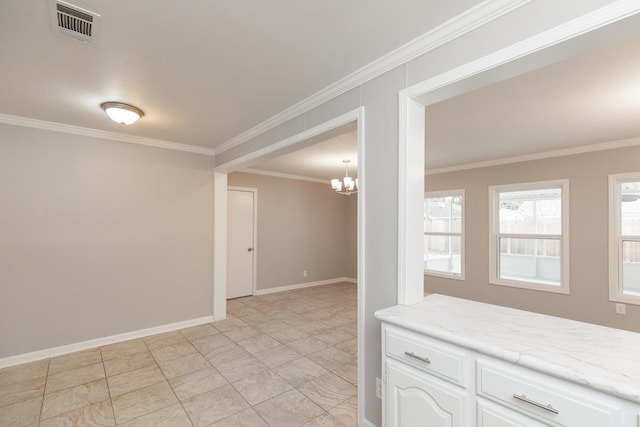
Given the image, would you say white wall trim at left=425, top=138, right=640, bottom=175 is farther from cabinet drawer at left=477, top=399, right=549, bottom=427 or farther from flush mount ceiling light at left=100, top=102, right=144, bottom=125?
flush mount ceiling light at left=100, top=102, right=144, bottom=125

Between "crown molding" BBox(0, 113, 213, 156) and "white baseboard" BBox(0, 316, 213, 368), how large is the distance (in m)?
2.41

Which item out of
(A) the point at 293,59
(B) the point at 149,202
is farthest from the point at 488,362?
(B) the point at 149,202

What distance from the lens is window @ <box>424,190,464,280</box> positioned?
5406mm

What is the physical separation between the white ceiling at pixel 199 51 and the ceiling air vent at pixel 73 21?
0.04 m

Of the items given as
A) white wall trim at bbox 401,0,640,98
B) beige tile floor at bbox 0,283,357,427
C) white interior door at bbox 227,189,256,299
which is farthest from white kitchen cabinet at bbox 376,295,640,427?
white interior door at bbox 227,189,256,299

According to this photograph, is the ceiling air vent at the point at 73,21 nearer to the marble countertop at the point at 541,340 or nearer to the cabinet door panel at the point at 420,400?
the marble countertop at the point at 541,340

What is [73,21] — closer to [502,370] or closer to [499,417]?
[502,370]

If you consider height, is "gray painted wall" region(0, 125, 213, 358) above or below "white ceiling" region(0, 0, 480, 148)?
below

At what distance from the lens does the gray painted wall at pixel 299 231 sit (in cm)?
608

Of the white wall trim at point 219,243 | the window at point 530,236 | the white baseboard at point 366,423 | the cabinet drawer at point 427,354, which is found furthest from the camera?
the white wall trim at point 219,243

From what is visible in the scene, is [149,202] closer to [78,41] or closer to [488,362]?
[78,41]

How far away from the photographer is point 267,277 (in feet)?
20.1

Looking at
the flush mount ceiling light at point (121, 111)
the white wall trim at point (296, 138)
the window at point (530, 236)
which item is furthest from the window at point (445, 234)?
the flush mount ceiling light at point (121, 111)

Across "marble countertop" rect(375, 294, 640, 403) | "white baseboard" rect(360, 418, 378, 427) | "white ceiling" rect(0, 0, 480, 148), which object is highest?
"white ceiling" rect(0, 0, 480, 148)
